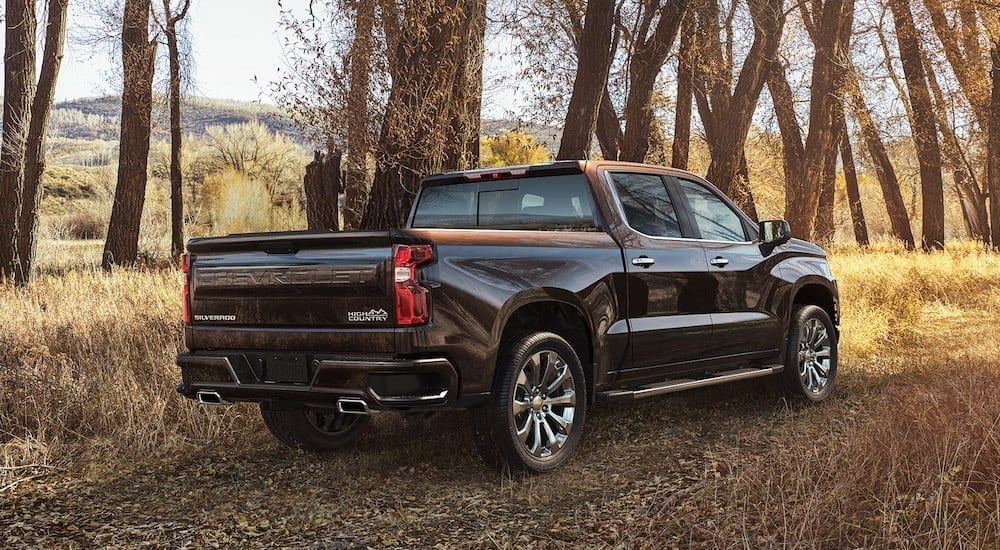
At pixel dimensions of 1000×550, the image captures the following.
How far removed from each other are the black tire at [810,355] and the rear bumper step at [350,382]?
373 centimetres

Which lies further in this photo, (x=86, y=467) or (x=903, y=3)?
(x=903, y=3)

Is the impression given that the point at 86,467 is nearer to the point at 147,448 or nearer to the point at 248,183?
the point at 147,448

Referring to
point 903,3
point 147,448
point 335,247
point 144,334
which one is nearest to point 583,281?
point 335,247

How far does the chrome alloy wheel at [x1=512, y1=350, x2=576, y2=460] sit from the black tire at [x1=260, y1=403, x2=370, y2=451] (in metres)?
1.37

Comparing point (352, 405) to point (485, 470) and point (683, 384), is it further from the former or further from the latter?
point (683, 384)

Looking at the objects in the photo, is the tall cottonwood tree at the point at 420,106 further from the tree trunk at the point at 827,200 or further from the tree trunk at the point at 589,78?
the tree trunk at the point at 827,200

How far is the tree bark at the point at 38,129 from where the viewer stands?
621 inches

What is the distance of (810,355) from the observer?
8.39 metres

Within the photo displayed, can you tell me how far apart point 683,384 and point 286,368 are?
279cm

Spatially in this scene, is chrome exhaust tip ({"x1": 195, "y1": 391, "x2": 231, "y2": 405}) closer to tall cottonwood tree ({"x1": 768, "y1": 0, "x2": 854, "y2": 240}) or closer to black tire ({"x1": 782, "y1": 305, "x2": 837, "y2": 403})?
black tire ({"x1": 782, "y1": 305, "x2": 837, "y2": 403})

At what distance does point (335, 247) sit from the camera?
5469 millimetres

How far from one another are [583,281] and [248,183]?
2551 centimetres

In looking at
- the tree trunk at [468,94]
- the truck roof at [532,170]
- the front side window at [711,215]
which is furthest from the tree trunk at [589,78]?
the truck roof at [532,170]

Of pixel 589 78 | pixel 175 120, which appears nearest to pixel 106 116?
pixel 175 120
